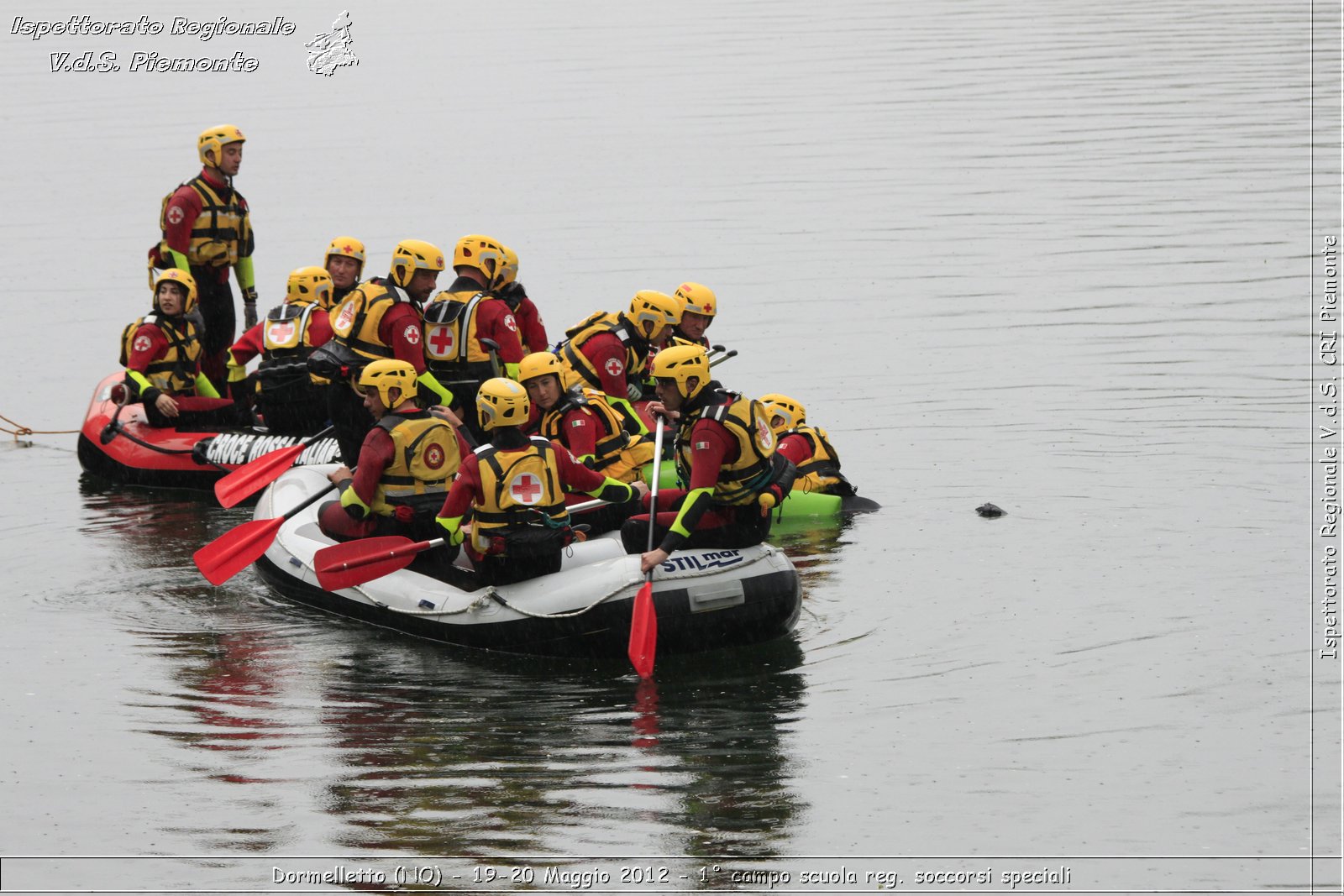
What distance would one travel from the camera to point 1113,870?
762 cm

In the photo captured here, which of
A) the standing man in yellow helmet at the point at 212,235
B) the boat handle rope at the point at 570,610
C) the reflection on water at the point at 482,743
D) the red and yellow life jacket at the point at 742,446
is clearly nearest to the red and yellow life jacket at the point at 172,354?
the standing man in yellow helmet at the point at 212,235

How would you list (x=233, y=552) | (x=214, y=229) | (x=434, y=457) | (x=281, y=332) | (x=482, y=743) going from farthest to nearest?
(x=214, y=229)
(x=281, y=332)
(x=233, y=552)
(x=434, y=457)
(x=482, y=743)

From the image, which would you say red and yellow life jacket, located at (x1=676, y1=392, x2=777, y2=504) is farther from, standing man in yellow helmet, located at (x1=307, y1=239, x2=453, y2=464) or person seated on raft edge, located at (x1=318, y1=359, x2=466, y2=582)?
standing man in yellow helmet, located at (x1=307, y1=239, x2=453, y2=464)

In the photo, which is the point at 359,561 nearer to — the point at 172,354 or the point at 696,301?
the point at 696,301

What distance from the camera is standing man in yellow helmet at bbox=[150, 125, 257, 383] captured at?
47.8ft

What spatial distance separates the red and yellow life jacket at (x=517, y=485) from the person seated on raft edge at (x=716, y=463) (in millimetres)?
664

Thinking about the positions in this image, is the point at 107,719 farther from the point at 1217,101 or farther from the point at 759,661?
the point at 1217,101

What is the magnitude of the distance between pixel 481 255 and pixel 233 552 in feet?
8.79

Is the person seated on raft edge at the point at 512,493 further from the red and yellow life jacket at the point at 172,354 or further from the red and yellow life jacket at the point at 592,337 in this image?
the red and yellow life jacket at the point at 172,354

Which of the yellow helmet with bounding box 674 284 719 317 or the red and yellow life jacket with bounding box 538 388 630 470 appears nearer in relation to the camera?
the red and yellow life jacket with bounding box 538 388 630 470

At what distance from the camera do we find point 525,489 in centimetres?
993

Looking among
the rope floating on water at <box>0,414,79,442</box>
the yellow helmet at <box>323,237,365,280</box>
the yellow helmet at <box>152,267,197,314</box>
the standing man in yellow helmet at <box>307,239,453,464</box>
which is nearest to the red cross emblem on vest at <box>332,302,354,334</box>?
the standing man in yellow helmet at <box>307,239,453,464</box>

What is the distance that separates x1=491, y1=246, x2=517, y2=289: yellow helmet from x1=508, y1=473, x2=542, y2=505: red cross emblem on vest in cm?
285

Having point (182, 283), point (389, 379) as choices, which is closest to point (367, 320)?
point (389, 379)
